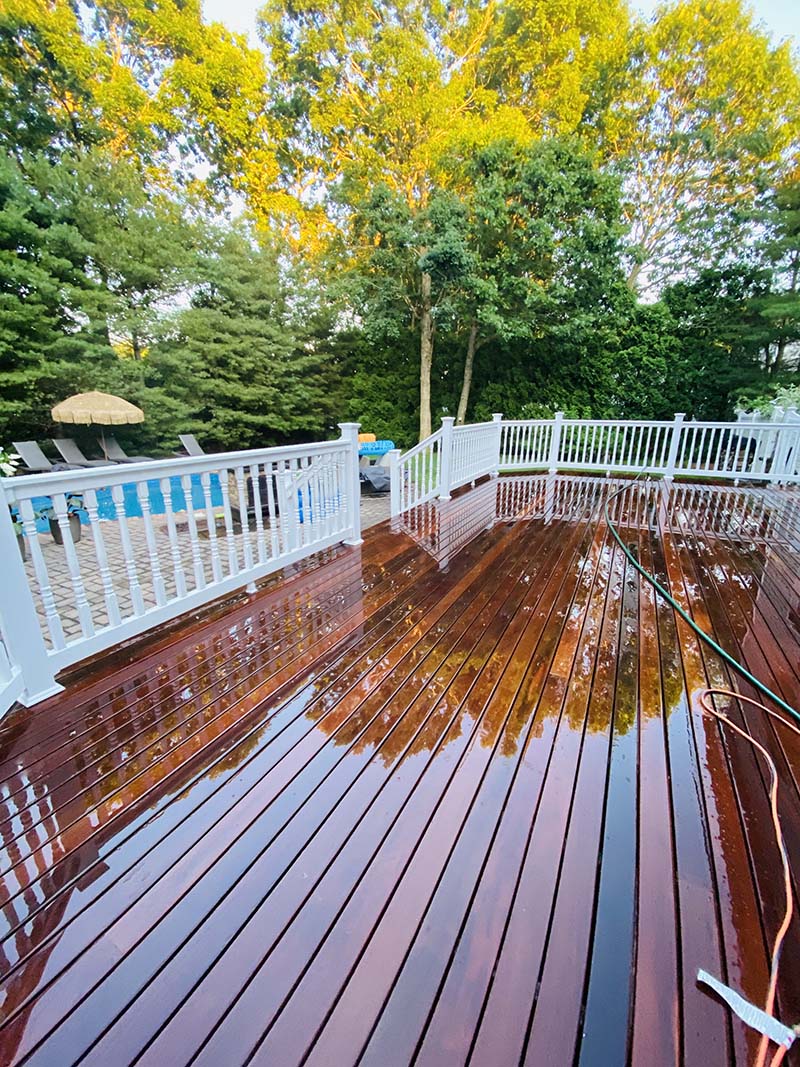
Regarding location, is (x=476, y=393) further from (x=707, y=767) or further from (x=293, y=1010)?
(x=293, y=1010)

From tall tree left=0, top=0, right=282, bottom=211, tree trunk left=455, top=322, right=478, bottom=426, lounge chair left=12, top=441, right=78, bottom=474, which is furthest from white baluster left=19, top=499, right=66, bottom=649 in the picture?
tall tree left=0, top=0, right=282, bottom=211

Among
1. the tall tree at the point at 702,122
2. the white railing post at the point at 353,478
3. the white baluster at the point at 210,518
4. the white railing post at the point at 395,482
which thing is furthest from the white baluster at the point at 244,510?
the tall tree at the point at 702,122

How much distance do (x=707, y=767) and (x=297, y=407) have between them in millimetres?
11929

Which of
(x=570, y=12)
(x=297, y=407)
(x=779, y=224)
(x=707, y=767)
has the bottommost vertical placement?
(x=707, y=767)

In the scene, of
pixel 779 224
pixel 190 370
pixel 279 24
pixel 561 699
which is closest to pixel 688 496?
pixel 561 699

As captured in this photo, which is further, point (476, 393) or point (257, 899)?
point (476, 393)

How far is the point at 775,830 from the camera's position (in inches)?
52.7

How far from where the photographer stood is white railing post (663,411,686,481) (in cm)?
642

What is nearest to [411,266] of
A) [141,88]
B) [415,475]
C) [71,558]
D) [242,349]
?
[242,349]

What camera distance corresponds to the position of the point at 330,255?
11.7 meters

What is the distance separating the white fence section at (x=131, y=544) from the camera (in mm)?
1767

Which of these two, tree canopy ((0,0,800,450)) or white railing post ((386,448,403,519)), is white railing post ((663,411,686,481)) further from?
white railing post ((386,448,403,519))

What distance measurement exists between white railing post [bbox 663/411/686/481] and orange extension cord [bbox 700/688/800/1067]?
551cm

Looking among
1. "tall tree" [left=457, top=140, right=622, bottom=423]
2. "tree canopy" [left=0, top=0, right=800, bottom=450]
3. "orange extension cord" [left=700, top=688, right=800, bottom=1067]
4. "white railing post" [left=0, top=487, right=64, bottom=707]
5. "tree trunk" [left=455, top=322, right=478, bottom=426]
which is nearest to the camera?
"orange extension cord" [left=700, top=688, right=800, bottom=1067]
